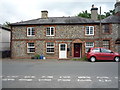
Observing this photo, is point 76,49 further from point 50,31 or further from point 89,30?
point 50,31

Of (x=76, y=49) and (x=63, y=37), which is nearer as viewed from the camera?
(x=63, y=37)

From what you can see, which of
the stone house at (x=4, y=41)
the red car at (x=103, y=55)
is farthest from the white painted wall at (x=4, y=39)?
the red car at (x=103, y=55)

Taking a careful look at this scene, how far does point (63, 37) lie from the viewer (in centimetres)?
2048

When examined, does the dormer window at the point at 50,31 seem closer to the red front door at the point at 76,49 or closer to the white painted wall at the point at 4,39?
the red front door at the point at 76,49

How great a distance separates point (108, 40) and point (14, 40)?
49.3 feet

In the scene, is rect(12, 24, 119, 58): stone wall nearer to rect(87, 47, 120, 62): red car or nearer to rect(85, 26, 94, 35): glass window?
rect(85, 26, 94, 35): glass window

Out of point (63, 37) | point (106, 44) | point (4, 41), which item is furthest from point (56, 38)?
point (4, 41)

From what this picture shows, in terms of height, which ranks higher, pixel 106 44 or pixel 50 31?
pixel 50 31

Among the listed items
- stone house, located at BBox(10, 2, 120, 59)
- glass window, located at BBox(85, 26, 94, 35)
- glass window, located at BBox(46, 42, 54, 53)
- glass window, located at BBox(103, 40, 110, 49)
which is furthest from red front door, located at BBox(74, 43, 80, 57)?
glass window, located at BBox(103, 40, 110, 49)

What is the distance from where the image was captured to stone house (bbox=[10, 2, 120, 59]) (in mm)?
20094

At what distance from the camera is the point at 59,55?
20422 millimetres

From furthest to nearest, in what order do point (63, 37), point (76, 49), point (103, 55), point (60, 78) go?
point (76, 49), point (63, 37), point (103, 55), point (60, 78)

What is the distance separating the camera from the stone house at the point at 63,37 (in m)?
20.1

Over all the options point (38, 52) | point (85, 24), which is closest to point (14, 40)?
point (38, 52)
